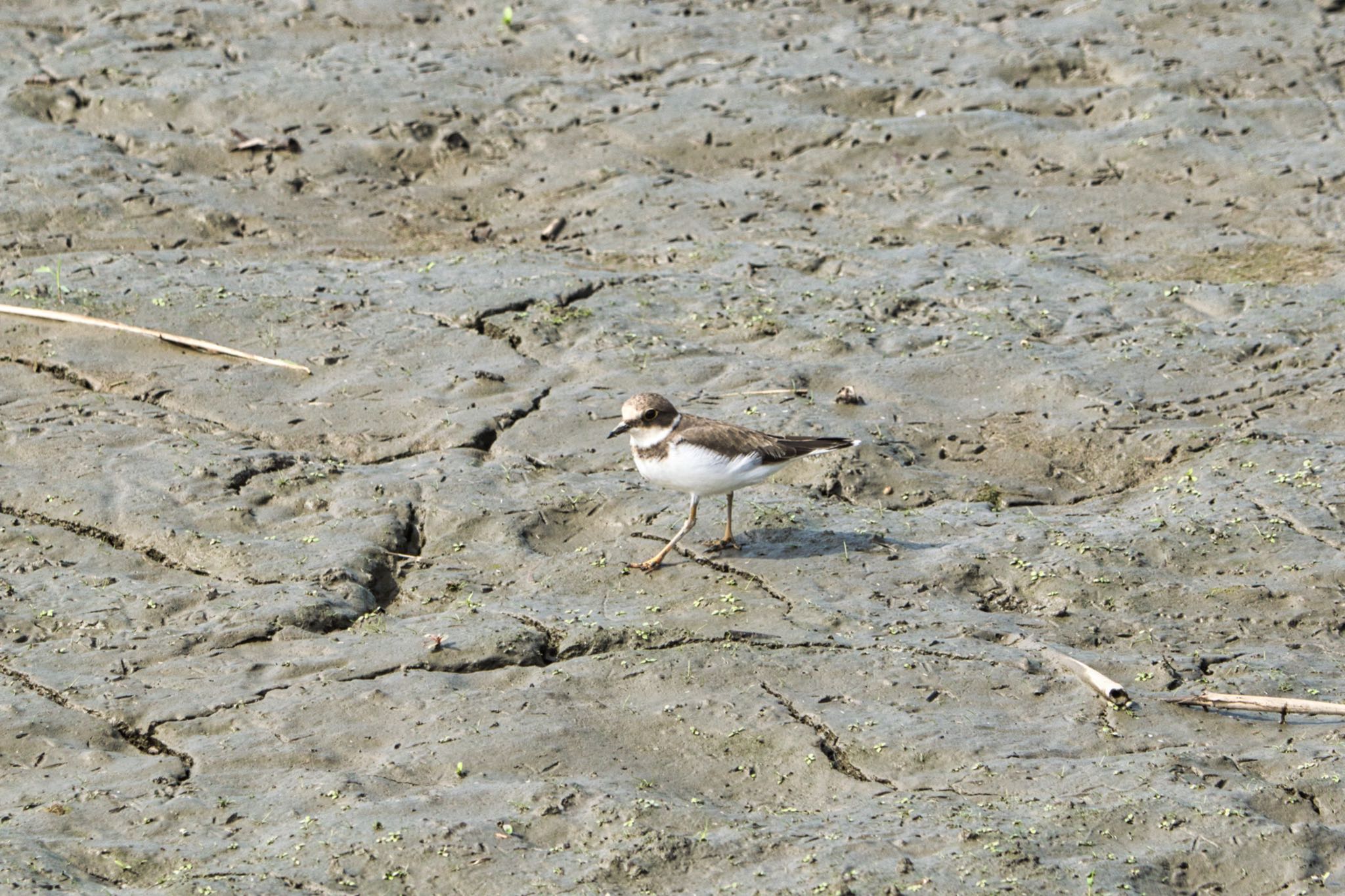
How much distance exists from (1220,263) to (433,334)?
15.9ft

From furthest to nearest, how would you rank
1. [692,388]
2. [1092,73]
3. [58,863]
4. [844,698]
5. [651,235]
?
[1092,73]
[651,235]
[692,388]
[844,698]
[58,863]

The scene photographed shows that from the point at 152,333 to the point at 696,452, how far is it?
350 centimetres

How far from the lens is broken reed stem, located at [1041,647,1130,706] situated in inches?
213

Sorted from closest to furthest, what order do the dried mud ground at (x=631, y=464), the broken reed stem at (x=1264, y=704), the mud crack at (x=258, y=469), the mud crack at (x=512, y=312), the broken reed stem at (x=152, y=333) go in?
1. the dried mud ground at (x=631, y=464)
2. the broken reed stem at (x=1264, y=704)
3. the mud crack at (x=258, y=469)
4. the broken reed stem at (x=152, y=333)
5. the mud crack at (x=512, y=312)

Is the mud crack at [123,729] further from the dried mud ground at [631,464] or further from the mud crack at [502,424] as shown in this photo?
the mud crack at [502,424]

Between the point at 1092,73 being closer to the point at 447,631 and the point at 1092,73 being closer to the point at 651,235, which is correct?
the point at 651,235

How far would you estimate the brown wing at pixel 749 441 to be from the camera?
21.1ft

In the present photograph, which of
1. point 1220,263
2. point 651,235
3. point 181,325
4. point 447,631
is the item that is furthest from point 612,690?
point 1220,263

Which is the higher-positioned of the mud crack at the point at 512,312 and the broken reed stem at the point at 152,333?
the broken reed stem at the point at 152,333

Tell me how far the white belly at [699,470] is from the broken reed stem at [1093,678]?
1474 mm

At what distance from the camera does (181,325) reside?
8.44 metres

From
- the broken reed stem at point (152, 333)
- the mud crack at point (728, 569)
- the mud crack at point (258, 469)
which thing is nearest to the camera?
the mud crack at point (728, 569)

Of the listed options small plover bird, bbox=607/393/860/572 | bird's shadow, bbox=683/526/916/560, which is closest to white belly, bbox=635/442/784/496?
small plover bird, bbox=607/393/860/572

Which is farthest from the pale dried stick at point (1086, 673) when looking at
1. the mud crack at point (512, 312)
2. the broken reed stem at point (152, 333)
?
the broken reed stem at point (152, 333)
